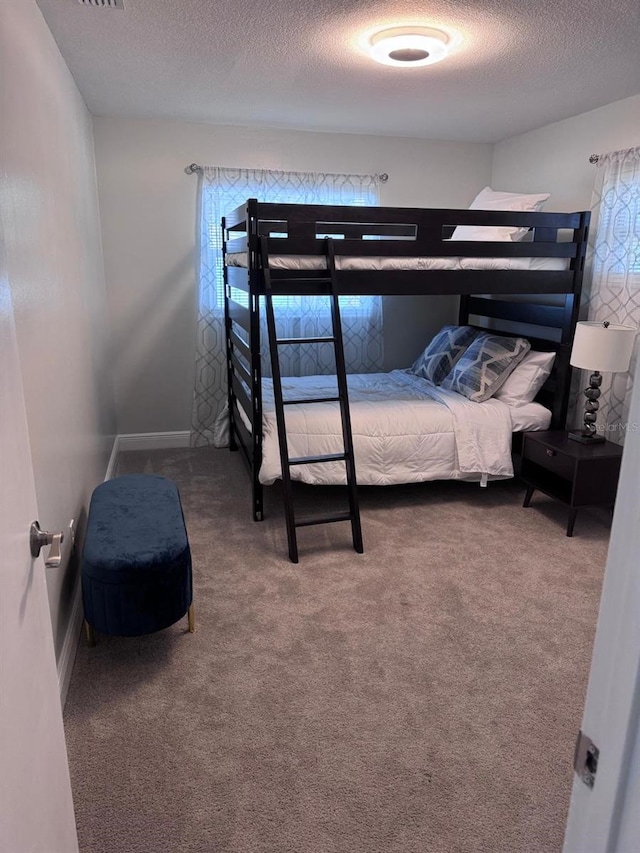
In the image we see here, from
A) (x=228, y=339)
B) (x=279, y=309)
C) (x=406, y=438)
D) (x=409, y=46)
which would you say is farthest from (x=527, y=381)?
(x=228, y=339)

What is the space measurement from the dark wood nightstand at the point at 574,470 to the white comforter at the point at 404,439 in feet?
0.71

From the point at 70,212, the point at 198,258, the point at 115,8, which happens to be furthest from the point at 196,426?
the point at 115,8

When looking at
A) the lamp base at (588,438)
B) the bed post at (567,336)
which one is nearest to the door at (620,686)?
the lamp base at (588,438)

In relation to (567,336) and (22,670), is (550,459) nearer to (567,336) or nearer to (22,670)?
(567,336)

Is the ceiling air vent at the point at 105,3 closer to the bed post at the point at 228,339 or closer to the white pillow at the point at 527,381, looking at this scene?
the bed post at the point at 228,339

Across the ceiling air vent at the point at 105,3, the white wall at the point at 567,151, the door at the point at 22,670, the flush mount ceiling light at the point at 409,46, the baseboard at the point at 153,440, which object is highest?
the ceiling air vent at the point at 105,3

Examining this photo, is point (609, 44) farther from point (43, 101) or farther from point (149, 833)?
point (149, 833)

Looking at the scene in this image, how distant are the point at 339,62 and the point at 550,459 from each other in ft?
7.89

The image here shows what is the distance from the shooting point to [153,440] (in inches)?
185

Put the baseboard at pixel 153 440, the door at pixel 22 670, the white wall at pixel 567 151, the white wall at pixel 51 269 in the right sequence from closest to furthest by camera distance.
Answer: the door at pixel 22 670
the white wall at pixel 51 269
the white wall at pixel 567 151
the baseboard at pixel 153 440

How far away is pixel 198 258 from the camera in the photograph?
4430 mm

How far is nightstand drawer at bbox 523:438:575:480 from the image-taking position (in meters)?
3.21

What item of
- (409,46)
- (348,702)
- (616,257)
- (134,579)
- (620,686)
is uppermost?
(409,46)

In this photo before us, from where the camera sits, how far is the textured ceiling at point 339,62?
7.54 feet
